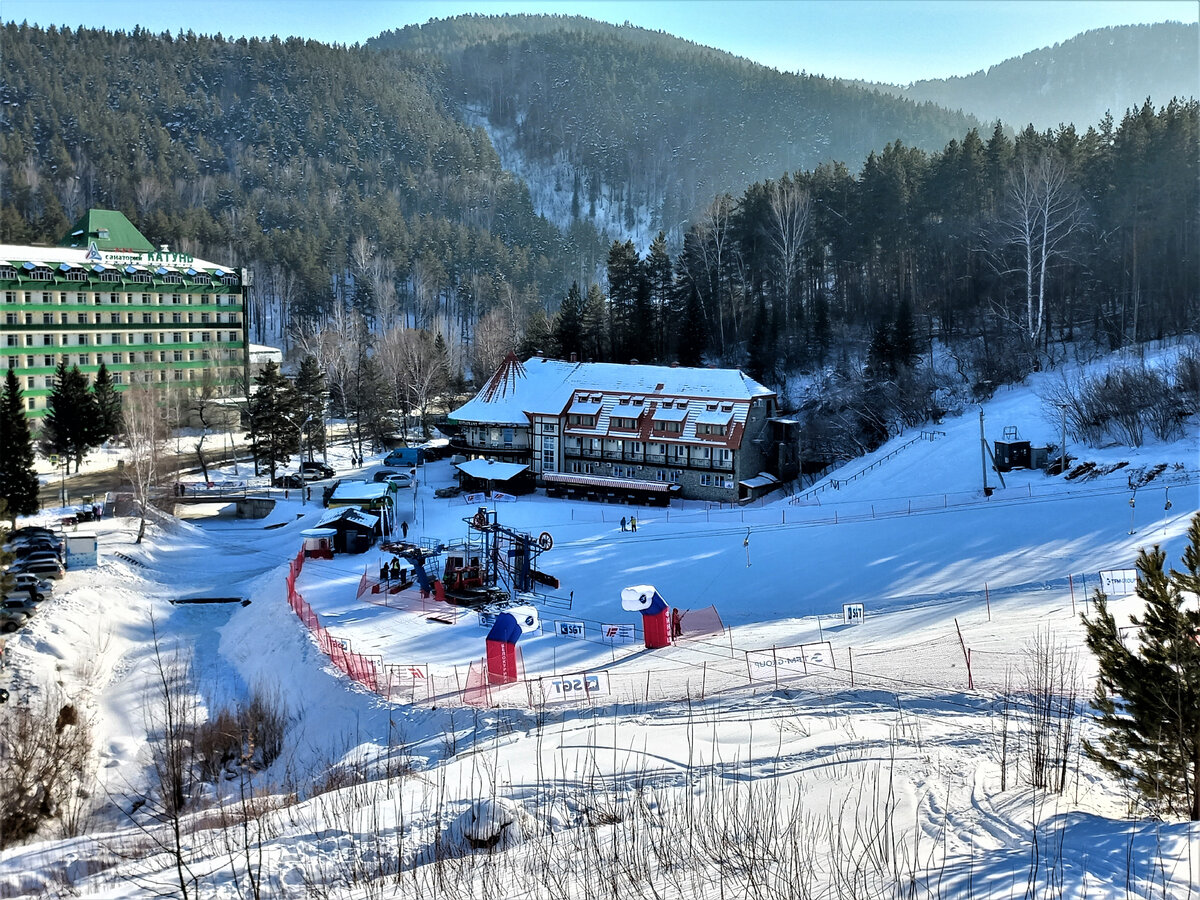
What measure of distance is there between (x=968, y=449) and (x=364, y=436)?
139 ft

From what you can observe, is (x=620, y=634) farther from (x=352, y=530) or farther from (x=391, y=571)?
(x=352, y=530)

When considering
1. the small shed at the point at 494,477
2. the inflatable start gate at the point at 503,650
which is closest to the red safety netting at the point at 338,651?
the inflatable start gate at the point at 503,650

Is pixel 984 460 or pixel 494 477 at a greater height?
pixel 984 460

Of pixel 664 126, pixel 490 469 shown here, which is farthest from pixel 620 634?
pixel 664 126

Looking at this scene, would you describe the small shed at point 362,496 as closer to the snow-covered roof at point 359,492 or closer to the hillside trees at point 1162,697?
the snow-covered roof at point 359,492

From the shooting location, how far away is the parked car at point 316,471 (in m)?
53.3

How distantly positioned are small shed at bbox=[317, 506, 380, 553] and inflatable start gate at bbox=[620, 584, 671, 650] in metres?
17.6

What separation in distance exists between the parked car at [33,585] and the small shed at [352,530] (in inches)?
397

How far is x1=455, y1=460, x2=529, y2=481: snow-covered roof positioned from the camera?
47.7 meters

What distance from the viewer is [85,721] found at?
22.5 m

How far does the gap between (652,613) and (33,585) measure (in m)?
21.8

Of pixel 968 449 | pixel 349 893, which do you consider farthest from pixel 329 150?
pixel 349 893

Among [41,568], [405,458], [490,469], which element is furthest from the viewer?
[405,458]

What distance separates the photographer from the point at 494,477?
156 ft
